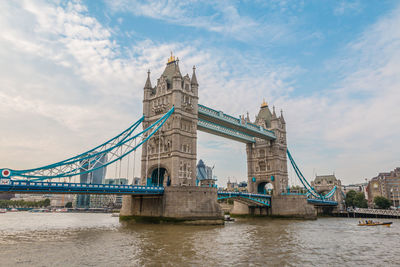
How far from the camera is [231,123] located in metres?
52.2

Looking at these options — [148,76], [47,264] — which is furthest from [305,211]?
[47,264]

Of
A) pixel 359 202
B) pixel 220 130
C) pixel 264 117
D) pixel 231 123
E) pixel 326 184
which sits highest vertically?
pixel 264 117

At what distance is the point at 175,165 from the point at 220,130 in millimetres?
14159

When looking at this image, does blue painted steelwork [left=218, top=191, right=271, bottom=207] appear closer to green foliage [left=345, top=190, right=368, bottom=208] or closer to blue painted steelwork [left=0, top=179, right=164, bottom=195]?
blue painted steelwork [left=0, top=179, right=164, bottom=195]

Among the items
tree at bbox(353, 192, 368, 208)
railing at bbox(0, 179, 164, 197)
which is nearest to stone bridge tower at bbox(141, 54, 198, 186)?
railing at bbox(0, 179, 164, 197)

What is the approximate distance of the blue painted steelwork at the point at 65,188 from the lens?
26656 mm

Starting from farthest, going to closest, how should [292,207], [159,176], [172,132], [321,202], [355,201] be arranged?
1. [355,201]
2. [321,202]
3. [292,207]
4. [159,176]
5. [172,132]

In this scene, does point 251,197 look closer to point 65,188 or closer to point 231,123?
point 231,123

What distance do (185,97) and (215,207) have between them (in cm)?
1644

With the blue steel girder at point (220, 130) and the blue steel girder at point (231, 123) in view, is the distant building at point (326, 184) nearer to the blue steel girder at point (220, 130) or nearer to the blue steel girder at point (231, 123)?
the blue steel girder at point (231, 123)

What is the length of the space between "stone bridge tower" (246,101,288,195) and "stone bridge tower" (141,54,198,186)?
79.8 ft

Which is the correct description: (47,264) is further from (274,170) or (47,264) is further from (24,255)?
(274,170)

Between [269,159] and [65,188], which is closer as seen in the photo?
[65,188]

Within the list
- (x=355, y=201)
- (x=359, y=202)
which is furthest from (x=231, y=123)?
(x=359, y=202)
